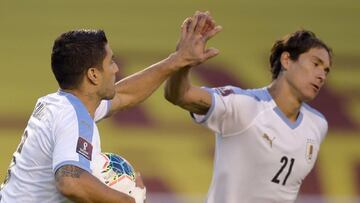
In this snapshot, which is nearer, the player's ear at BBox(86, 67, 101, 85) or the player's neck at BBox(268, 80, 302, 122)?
the player's ear at BBox(86, 67, 101, 85)

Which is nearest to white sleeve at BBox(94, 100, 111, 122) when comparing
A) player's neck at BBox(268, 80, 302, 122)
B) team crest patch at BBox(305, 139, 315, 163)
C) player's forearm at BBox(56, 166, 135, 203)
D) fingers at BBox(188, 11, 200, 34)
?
fingers at BBox(188, 11, 200, 34)

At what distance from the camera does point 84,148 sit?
392cm

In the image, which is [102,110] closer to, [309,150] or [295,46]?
[309,150]

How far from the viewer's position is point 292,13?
9.32 m

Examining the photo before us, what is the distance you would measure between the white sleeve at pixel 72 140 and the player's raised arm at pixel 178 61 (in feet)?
2.98

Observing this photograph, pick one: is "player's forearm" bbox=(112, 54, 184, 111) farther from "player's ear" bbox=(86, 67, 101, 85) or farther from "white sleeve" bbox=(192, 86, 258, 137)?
"player's ear" bbox=(86, 67, 101, 85)

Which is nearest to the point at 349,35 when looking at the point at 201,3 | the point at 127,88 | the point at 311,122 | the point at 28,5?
the point at 201,3

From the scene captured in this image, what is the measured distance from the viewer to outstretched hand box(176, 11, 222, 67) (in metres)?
4.74

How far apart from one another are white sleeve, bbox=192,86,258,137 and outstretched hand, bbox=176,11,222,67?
23.4 inches

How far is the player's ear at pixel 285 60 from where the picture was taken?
5836 millimetres

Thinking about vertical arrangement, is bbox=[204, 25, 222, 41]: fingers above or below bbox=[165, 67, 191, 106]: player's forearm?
above

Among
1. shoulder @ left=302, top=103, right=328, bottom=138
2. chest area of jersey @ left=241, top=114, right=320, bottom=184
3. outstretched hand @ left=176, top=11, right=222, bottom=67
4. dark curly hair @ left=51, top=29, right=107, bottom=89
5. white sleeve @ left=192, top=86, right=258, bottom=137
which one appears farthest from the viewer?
shoulder @ left=302, top=103, right=328, bottom=138

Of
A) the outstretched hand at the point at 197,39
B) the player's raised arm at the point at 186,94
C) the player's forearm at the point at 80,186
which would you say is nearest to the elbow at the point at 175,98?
the player's raised arm at the point at 186,94

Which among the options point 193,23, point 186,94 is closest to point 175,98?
point 186,94
